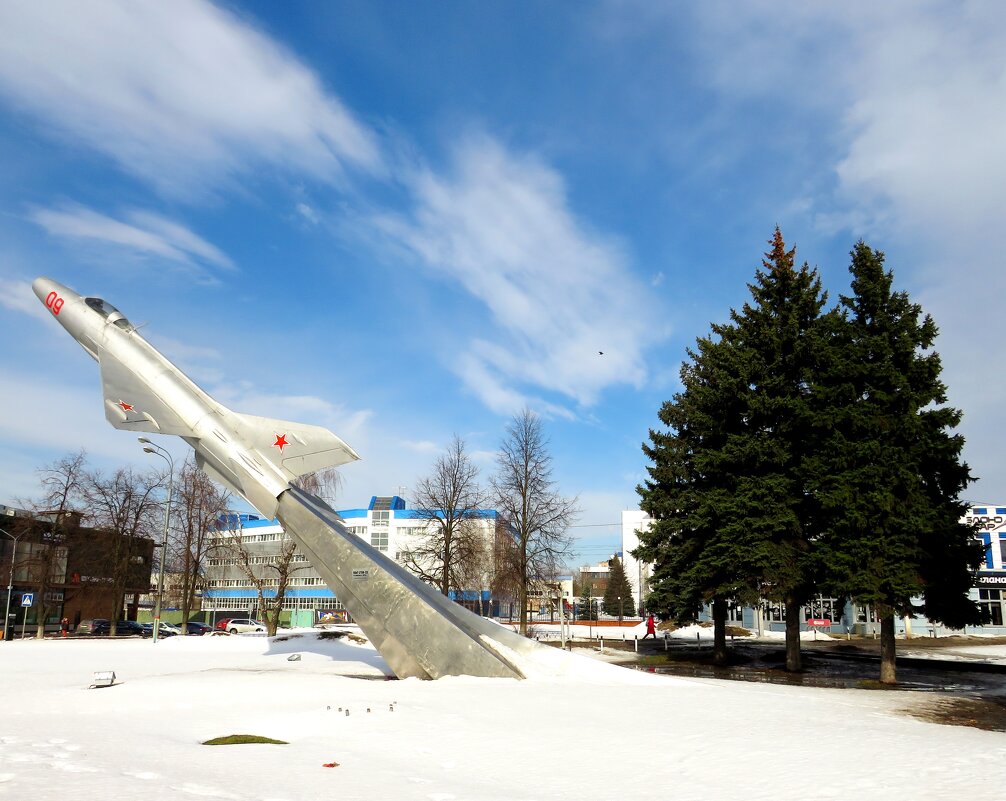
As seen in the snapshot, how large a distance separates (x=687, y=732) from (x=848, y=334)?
590 inches

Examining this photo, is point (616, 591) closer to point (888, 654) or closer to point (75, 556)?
point (75, 556)

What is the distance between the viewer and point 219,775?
7621 millimetres

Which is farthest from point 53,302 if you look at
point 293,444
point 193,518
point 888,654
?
point 888,654

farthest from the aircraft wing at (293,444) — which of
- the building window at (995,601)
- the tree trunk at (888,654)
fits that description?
the building window at (995,601)

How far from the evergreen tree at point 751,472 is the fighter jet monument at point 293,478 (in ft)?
30.8

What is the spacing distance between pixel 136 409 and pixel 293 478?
16.7 feet

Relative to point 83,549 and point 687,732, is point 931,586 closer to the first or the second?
point 687,732

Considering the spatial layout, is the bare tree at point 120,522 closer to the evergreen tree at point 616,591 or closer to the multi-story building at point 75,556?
the multi-story building at point 75,556

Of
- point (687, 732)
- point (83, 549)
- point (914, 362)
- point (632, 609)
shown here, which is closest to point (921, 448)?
point (914, 362)

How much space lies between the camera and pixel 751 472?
2503cm

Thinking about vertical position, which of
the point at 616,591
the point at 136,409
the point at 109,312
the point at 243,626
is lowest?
the point at 243,626

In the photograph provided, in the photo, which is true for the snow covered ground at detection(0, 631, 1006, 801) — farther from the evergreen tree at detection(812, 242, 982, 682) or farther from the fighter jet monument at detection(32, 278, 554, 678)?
the evergreen tree at detection(812, 242, 982, 682)

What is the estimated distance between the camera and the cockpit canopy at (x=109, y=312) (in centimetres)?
2216

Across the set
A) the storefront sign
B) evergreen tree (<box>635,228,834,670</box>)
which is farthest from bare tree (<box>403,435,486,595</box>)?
the storefront sign
